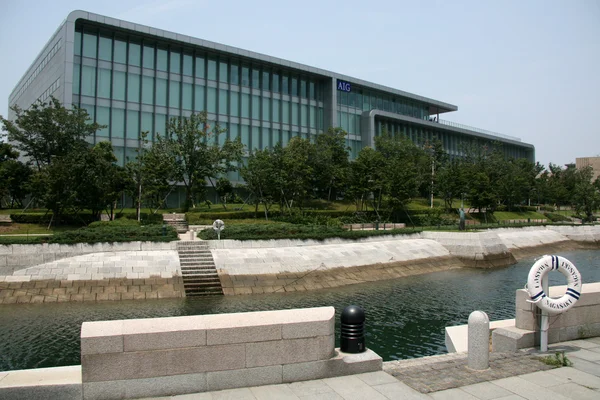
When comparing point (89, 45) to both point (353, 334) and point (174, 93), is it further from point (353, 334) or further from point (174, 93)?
point (353, 334)

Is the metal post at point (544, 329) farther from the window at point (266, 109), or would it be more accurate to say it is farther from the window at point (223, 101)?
the window at point (266, 109)

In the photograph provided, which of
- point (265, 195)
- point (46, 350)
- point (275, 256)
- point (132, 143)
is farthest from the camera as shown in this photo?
point (132, 143)

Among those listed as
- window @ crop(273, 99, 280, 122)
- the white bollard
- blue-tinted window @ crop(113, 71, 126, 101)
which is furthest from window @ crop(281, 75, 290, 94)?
the white bollard

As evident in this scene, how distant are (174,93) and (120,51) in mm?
7602

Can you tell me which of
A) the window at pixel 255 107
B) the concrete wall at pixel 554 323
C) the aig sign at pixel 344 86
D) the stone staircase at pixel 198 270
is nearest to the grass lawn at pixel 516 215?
the aig sign at pixel 344 86

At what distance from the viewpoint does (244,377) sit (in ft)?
26.1

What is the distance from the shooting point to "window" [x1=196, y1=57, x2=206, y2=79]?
Answer: 61156mm

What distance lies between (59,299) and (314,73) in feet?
183

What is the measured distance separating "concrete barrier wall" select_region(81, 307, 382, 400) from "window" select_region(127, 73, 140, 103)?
52.6 m

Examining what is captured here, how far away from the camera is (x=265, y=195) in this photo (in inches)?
1929

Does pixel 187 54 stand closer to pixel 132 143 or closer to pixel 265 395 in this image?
pixel 132 143

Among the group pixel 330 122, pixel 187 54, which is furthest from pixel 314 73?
pixel 187 54

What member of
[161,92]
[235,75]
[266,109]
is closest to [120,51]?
[161,92]

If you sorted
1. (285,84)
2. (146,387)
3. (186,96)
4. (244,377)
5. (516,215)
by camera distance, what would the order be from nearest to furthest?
(146,387), (244,377), (186,96), (285,84), (516,215)
